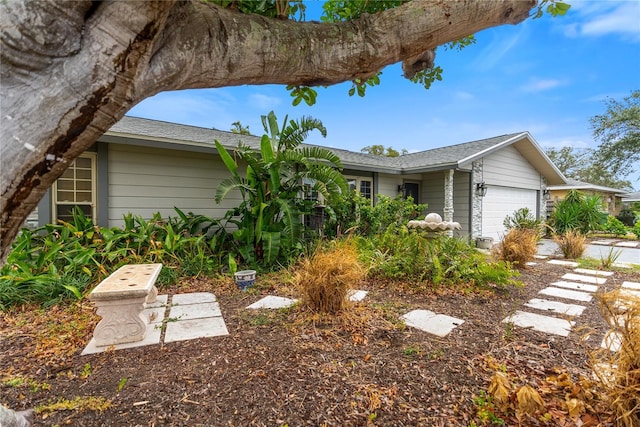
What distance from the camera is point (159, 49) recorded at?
118 centimetres

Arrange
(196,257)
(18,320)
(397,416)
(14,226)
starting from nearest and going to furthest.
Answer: (14,226), (397,416), (18,320), (196,257)

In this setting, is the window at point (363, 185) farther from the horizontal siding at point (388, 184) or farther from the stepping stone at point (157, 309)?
the stepping stone at point (157, 309)

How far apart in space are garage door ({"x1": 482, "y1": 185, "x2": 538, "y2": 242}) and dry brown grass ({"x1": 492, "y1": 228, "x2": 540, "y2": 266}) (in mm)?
4202

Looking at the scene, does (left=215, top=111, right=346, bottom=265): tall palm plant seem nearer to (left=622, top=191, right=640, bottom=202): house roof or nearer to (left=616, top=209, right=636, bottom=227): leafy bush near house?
(left=616, top=209, right=636, bottom=227): leafy bush near house

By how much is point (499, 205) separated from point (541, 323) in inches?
345

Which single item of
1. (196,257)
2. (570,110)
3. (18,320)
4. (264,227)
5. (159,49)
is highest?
(570,110)

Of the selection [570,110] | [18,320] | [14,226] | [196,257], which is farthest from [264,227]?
[570,110]

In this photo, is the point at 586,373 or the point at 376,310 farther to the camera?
the point at 376,310

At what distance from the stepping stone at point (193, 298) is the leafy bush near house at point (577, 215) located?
1335cm

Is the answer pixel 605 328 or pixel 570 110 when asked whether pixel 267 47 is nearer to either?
pixel 605 328

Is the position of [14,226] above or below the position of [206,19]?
below

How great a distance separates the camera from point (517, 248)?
568cm

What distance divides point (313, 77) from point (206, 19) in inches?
22.9

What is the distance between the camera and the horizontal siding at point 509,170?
32.6ft
